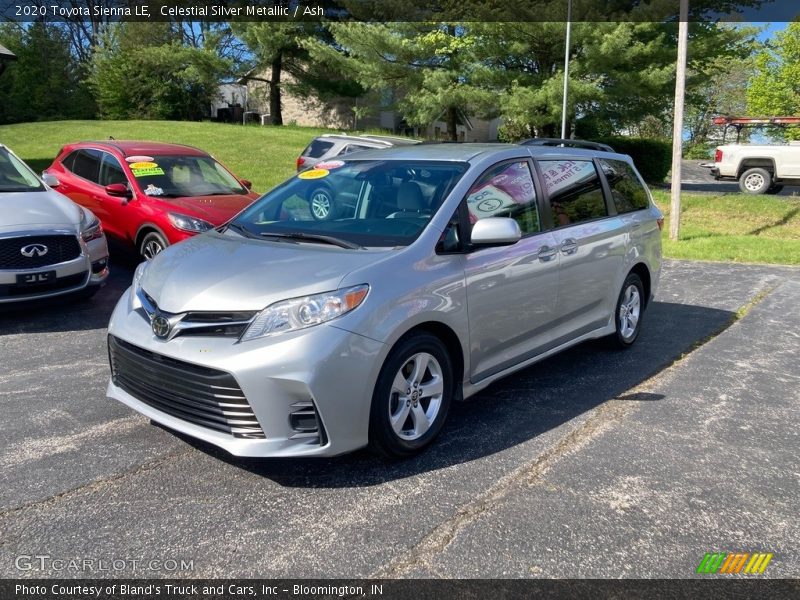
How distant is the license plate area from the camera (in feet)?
20.5

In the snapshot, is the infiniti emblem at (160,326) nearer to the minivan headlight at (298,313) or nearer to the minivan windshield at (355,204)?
the minivan headlight at (298,313)

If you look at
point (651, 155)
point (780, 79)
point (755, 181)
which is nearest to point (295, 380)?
point (755, 181)

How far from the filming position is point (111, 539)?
9.97 ft

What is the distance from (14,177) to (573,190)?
5.74 meters

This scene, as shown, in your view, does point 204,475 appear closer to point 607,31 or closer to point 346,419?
point 346,419

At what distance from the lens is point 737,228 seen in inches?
608

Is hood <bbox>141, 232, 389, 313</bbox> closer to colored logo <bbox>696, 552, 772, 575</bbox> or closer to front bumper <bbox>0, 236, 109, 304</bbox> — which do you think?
colored logo <bbox>696, 552, 772, 575</bbox>

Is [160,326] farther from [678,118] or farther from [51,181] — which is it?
[678,118]

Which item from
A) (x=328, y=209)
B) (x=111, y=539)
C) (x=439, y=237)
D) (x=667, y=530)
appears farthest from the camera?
(x=328, y=209)

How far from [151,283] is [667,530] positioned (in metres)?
2.92

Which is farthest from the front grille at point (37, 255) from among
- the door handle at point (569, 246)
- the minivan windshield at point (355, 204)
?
the door handle at point (569, 246)

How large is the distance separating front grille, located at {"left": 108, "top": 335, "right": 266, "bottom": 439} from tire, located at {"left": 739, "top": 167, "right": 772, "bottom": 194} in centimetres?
1959

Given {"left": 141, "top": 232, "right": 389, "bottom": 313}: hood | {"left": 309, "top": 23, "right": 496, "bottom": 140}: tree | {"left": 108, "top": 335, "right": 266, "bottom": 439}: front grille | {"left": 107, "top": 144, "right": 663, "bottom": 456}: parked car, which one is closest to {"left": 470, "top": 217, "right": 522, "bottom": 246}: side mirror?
{"left": 107, "top": 144, "right": 663, "bottom": 456}: parked car

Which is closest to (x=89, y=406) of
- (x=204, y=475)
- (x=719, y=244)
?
(x=204, y=475)
